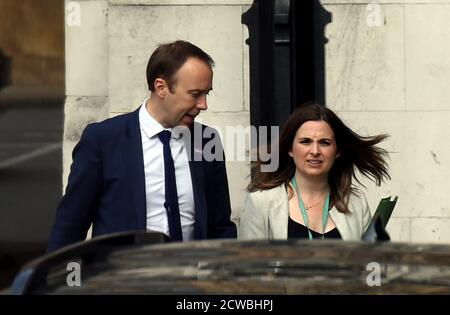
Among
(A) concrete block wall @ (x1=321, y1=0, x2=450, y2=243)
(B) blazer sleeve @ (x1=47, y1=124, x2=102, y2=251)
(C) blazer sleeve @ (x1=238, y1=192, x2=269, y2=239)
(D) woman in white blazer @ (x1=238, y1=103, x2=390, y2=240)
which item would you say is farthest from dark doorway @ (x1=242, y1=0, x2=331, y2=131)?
(B) blazer sleeve @ (x1=47, y1=124, x2=102, y2=251)

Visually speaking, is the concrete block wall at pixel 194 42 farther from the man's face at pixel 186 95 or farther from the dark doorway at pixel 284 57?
the man's face at pixel 186 95

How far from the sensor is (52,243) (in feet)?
18.6

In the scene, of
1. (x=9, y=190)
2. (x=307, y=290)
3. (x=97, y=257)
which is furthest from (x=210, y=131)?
(x=9, y=190)

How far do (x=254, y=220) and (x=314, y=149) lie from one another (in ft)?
1.50

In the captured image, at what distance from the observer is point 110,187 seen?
5.64 meters

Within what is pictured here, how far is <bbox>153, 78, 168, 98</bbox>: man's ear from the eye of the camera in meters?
5.74

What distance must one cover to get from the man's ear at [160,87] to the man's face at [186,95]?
2 cm

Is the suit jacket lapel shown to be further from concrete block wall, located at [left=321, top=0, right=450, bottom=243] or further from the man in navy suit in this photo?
concrete block wall, located at [left=321, top=0, right=450, bottom=243]

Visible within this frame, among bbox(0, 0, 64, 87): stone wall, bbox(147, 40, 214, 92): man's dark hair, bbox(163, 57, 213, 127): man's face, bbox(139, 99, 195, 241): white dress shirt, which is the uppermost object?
bbox(0, 0, 64, 87): stone wall

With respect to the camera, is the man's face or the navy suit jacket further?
the man's face
